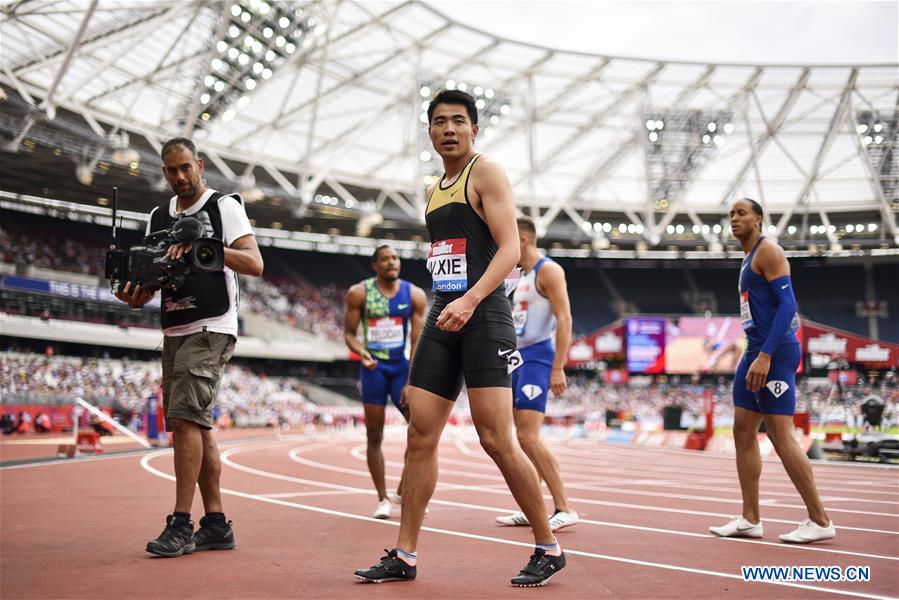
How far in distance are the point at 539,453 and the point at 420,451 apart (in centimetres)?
230

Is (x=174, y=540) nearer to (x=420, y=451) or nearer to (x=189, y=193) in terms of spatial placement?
(x=420, y=451)

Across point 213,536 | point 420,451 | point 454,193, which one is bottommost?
point 213,536

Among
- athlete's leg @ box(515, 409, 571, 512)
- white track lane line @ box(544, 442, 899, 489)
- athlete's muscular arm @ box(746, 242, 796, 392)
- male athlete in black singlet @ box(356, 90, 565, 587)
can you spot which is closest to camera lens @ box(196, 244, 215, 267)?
male athlete in black singlet @ box(356, 90, 565, 587)

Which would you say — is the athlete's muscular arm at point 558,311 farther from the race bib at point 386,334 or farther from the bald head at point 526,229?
the race bib at point 386,334

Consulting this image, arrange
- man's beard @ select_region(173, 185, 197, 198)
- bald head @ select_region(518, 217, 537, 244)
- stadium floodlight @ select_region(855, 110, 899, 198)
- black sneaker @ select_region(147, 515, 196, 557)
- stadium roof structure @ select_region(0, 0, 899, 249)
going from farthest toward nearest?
stadium floodlight @ select_region(855, 110, 899, 198), stadium roof structure @ select_region(0, 0, 899, 249), bald head @ select_region(518, 217, 537, 244), man's beard @ select_region(173, 185, 197, 198), black sneaker @ select_region(147, 515, 196, 557)

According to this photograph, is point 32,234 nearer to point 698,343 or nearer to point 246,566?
point 698,343

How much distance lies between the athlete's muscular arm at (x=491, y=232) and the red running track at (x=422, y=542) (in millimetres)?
1241

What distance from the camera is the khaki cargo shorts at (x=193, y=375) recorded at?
455cm

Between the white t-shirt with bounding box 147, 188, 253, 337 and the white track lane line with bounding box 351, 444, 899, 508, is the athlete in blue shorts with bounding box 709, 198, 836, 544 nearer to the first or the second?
the white track lane line with bounding box 351, 444, 899, 508

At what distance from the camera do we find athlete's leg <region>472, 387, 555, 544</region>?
3.85 meters

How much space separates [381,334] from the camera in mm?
7109

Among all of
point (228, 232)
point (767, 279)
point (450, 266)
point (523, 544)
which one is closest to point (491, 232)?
point (450, 266)

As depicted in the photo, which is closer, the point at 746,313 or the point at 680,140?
the point at 746,313

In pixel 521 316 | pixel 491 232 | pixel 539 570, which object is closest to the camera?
pixel 539 570
